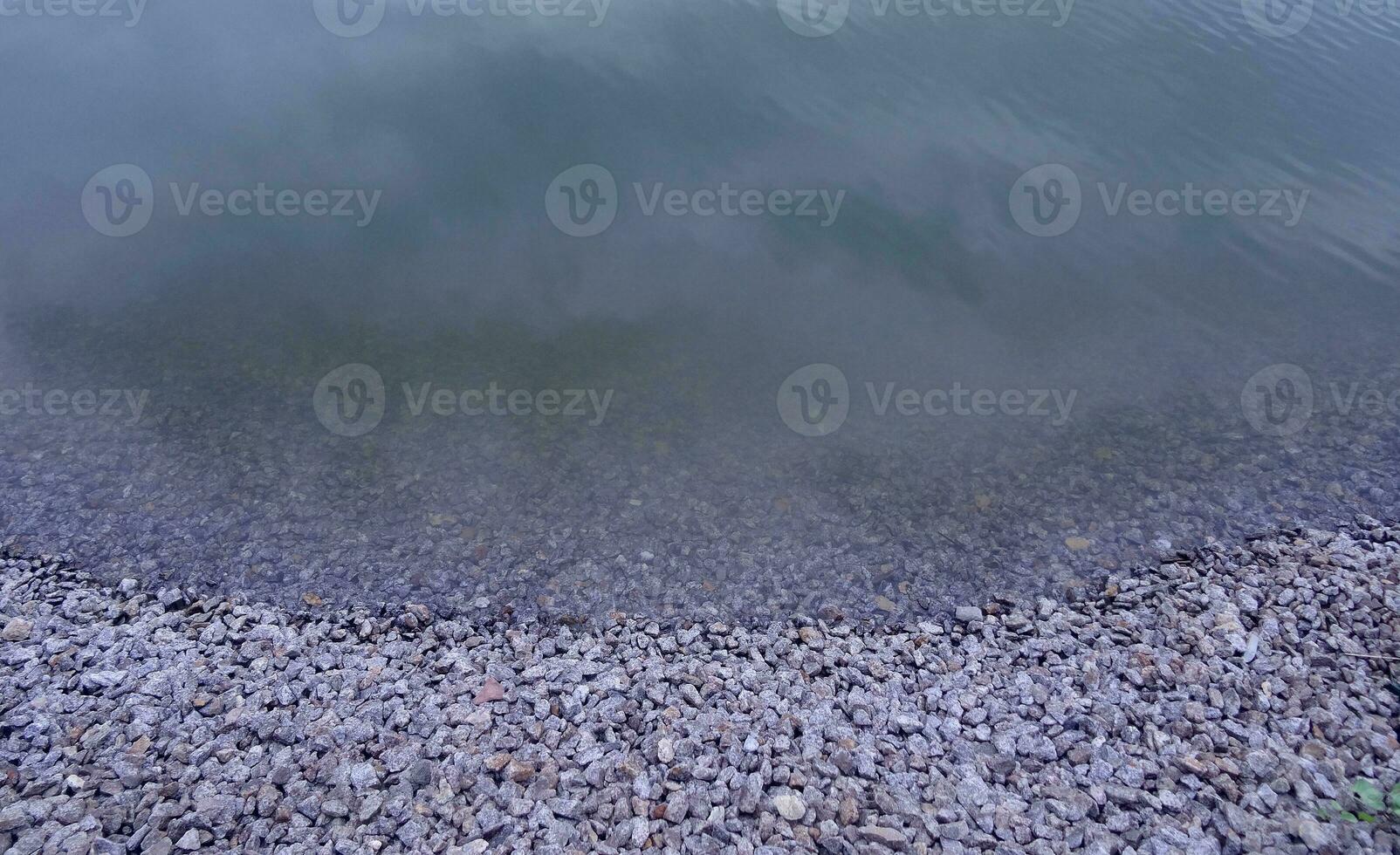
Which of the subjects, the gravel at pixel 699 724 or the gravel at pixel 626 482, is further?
the gravel at pixel 626 482

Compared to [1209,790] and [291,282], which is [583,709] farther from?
[291,282]

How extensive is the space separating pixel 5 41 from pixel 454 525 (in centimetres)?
1904

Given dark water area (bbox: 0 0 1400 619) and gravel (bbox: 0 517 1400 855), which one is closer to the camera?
gravel (bbox: 0 517 1400 855)

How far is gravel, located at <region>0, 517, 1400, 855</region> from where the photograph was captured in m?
7.23

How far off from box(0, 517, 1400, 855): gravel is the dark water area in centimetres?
81

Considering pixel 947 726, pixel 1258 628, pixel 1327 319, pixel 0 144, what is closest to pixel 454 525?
pixel 947 726

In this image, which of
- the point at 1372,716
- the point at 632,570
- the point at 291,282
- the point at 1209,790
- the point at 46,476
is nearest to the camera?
the point at 1209,790

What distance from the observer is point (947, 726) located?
8.43m

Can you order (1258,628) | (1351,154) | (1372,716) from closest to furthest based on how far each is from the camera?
(1372,716)
(1258,628)
(1351,154)

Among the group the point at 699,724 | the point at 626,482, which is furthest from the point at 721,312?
the point at 699,724

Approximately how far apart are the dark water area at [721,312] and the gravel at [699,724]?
0.81 meters

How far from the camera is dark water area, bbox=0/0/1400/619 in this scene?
11.3 meters

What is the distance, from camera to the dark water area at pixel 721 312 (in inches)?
443

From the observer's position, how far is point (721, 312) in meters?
15.6
